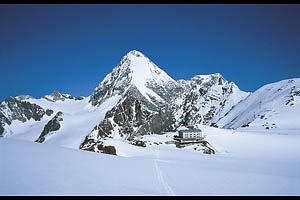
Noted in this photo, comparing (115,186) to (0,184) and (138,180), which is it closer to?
(138,180)

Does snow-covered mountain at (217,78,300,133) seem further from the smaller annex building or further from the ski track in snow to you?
the ski track in snow

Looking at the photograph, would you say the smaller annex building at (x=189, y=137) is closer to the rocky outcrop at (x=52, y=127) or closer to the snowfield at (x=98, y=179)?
the snowfield at (x=98, y=179)

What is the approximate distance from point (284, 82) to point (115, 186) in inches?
5543

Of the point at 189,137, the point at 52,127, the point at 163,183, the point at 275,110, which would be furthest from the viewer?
the point at 52,127

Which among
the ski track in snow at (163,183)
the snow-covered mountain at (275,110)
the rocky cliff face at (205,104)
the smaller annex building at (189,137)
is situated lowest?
the ski track in snow at (163,183)

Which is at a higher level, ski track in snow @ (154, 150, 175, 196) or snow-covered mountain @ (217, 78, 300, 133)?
snow-covered mountain @ (217, 78, 300, 133)

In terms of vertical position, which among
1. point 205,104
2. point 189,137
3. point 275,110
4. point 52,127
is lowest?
point 189,137

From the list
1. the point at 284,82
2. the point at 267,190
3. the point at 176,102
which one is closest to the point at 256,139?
the point at 267,190

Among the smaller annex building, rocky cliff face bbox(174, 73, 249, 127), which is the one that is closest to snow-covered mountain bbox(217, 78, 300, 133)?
the smaller annex building

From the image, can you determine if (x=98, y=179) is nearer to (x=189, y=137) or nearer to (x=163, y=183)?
(x=163, y=183)

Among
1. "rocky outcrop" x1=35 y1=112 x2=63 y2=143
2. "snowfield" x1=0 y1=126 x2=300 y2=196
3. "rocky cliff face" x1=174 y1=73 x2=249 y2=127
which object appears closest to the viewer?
"snowfield" x1=0 y1=126 x2=300 y2=196

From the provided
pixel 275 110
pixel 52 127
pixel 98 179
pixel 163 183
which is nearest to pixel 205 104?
pixel 275 110

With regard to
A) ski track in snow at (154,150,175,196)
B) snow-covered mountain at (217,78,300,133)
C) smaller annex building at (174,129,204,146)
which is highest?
snow-covered mountain at (217,78,300,133)

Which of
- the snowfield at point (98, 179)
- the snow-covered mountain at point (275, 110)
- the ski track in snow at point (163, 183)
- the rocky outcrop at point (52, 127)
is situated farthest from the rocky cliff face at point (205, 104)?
the ski track in snow at point (163, 183)
